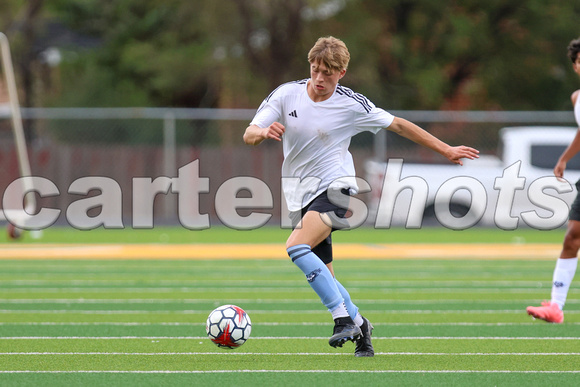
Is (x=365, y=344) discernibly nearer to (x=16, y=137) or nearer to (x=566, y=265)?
(x=566, y=265)

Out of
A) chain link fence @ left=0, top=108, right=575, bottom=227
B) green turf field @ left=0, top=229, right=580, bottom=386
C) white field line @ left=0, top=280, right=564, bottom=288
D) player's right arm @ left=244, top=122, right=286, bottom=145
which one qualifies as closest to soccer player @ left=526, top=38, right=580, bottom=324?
green turf field @ left=0, top=229, right=580, bottom=386

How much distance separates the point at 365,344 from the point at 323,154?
1362 mm

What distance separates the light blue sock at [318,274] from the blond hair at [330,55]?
48.2 inches

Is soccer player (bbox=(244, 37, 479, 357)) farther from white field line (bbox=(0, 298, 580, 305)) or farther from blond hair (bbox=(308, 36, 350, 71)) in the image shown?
white field line (bbox=(0, 298, 580, 305))

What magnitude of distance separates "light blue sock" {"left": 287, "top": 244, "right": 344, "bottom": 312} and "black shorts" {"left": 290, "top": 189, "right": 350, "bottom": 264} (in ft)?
0.94

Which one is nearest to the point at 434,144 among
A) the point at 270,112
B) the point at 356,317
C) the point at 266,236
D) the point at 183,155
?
the point at 270,112

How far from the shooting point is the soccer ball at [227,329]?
6391mm

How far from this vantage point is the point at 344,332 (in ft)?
20.0

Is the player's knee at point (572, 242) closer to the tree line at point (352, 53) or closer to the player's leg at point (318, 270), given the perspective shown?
the player's leg at point (318, 270)

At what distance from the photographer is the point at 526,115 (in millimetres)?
21641

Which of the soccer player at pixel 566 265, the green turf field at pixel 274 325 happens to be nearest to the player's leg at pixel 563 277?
the soccer player at pixel 566 265

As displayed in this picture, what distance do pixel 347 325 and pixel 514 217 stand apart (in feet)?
44.9

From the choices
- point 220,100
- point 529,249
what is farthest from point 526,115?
point 220,100

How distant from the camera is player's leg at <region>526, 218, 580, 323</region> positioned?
8062 millimetres
